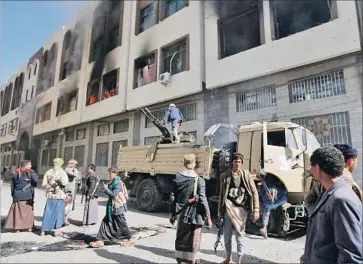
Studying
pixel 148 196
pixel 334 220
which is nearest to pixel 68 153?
pixel 148 196

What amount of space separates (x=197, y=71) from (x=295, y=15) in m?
3.87

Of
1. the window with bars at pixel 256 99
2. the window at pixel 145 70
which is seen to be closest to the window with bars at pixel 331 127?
the window with bars at pixel 256 99

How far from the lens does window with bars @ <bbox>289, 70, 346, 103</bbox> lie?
7277mm

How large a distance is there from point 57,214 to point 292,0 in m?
9.37

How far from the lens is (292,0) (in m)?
8.86

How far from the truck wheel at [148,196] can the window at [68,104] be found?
10319 millimetres

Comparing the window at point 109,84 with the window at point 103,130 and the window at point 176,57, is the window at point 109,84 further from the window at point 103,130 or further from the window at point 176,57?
the window at point 176,57

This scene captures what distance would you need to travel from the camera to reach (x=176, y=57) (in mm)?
11688

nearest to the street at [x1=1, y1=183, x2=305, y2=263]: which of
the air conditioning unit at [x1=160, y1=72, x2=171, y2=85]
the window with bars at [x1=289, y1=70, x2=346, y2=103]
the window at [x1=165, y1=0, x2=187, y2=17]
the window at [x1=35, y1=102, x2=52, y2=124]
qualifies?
the window with bars at [x1=289, y1=70, x2=346, y2=103]

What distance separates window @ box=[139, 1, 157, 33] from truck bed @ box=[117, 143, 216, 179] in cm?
755

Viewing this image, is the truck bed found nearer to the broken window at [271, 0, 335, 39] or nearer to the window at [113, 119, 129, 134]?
the broken window at [271, 0, 335, 39]

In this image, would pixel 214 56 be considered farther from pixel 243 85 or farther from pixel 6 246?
pixel 6 246

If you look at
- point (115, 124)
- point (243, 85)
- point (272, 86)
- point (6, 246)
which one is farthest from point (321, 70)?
point (115, 124)

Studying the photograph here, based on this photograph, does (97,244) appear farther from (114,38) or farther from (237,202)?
(114,38)
